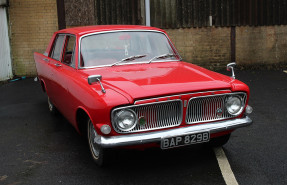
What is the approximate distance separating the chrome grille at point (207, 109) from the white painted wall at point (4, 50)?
8.75m

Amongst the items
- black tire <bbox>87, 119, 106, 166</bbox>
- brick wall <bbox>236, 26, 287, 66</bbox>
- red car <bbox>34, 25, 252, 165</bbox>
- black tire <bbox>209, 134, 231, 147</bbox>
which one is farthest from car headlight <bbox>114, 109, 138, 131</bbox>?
brick wall <bbox>236, 26, 287, 66</bbox>

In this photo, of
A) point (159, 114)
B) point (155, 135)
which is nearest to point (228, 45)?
point (159, 114)

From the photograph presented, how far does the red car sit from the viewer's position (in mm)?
3488

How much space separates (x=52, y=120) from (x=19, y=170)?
2217mm

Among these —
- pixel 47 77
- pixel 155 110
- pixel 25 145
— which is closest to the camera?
pixel 155 110

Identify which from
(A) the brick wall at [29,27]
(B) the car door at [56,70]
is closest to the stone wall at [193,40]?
(A) the brick wall at [29,27]

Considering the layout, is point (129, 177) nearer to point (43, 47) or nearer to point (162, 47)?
point (162, 47)

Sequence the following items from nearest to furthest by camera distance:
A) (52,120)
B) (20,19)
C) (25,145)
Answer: (25,145) < (52,120) < (20,19)

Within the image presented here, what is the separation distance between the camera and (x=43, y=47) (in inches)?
451

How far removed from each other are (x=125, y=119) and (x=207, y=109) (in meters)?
0.92

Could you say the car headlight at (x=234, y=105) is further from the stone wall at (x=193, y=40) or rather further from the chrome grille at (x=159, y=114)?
the stone wall at (x=193, y=40)

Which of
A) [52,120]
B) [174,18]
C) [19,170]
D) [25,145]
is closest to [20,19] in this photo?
[174,18]

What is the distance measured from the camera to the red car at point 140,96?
3.49 meters

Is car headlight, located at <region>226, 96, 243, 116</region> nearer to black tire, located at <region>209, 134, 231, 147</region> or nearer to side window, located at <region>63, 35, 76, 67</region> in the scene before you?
black tire, located at <region>209, 134, 231, 147</region>
